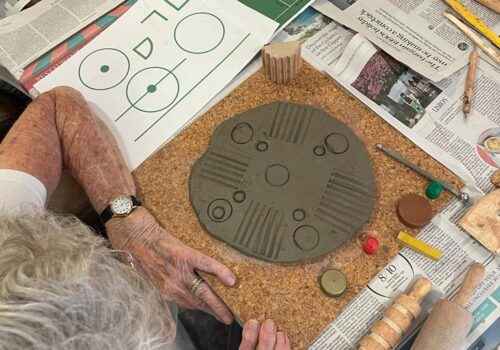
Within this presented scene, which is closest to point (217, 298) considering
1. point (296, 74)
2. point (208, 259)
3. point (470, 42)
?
point (208, 259)

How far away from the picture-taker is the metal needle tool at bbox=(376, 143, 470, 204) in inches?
29.9

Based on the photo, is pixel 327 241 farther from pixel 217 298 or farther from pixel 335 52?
pixel 335 52

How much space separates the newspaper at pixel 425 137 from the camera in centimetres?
71

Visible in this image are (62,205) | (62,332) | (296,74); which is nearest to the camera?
(62,332)

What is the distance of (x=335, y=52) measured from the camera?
36.2 inches

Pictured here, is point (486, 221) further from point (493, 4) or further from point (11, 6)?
point (11, 6)

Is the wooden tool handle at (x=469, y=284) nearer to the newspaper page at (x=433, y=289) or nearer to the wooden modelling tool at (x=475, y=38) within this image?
the newspaper page at (x=433, y=289)

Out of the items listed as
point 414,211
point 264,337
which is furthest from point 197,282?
point 414,211

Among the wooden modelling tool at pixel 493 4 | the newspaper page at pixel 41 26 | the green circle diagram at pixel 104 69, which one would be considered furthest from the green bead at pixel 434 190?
the newspaper page at pixel 41 26

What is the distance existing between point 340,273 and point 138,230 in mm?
315

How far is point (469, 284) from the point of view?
67cm

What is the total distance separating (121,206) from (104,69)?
0.29 m

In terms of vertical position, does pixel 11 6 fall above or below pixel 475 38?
below

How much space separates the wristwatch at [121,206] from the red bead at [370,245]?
359mm
